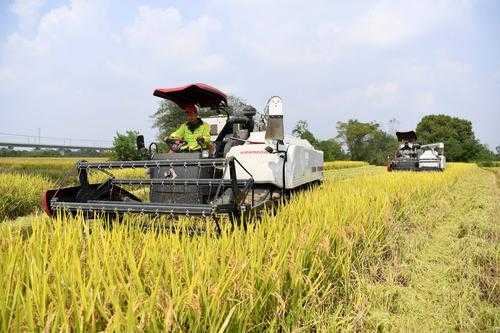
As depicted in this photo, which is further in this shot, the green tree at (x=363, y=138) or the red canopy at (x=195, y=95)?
the green tree at (x=363, y=138)

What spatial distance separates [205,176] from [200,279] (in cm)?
324

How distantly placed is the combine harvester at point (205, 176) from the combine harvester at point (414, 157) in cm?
1392

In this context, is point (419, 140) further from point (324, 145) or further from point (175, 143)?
point (175, 143)

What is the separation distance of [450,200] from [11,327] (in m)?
9.94

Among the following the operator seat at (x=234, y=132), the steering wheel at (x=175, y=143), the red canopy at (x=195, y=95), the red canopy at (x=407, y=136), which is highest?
the red canopy at (x=407, y=136)

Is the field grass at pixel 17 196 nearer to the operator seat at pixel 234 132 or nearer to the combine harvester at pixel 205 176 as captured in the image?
the combine harvester at pixel 205 176

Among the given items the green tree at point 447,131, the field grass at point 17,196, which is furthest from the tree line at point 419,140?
the field grass at point 17,196

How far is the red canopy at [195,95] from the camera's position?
5.37m

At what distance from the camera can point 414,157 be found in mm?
20078

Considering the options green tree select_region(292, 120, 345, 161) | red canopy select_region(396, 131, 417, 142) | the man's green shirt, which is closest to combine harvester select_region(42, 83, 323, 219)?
the man's green shirt

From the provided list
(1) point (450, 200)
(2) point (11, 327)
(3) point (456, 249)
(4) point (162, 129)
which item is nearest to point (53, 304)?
(2) point (11, 327)

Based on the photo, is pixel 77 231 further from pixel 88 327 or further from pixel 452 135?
pixel 452 135

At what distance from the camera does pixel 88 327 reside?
5.37ft

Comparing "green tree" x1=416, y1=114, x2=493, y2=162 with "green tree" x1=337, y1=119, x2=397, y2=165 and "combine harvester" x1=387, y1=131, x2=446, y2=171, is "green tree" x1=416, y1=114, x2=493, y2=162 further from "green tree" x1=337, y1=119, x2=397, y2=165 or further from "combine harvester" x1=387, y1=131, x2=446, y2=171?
"combine harvester" x1=387, y1=131, x2=446, y2=171
